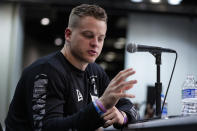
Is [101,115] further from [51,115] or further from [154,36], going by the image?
[154,36]

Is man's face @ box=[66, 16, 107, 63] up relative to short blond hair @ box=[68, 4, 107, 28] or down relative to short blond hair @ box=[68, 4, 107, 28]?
down

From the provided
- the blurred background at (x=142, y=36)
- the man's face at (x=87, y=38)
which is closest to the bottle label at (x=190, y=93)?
the man's face at (x=87, y=38)

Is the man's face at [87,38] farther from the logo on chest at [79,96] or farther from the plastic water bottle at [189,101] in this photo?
Result: the plastic water bottle at [189,101]

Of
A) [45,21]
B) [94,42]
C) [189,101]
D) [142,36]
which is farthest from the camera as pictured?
[45,21]

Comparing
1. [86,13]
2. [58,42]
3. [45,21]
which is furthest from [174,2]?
[86,13]

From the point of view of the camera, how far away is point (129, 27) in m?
7.24

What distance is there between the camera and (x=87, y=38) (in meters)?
1.55

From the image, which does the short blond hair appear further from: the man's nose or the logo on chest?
the logo on chest

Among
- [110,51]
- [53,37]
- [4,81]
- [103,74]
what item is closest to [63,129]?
[103,74]

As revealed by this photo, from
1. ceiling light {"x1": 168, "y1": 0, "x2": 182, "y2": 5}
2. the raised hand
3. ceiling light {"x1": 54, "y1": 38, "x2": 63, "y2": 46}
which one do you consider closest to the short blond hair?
the raised hand

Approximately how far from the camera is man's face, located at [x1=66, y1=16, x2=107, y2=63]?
60.8 inches

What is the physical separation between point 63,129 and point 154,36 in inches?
235

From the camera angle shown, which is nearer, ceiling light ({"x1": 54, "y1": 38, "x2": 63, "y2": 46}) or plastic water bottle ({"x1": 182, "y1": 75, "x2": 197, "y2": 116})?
plastic water bottle ({"x1": 182, "y1": 75, "x2": 197, "y2": 116})

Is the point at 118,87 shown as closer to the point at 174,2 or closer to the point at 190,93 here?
the point at 190,93
